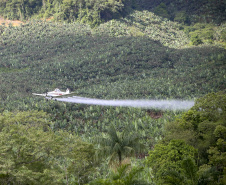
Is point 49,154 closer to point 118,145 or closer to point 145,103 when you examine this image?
point 118,145

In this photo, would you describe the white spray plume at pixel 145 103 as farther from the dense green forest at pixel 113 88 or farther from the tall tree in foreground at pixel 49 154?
the tall tree in foreground at pixel 49 154

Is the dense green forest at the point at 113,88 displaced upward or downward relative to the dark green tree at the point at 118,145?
downward

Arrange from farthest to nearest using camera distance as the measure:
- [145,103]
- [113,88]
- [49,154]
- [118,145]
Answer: [113,88], [145,103], [118,145], [49,154]

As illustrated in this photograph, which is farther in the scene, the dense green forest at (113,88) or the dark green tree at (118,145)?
the dark green tree at (118,145)

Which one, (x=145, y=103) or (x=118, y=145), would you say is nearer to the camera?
(x=118, y=145)

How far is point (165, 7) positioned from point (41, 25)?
209 feet

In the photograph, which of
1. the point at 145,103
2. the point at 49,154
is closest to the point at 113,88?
the point at 145,103

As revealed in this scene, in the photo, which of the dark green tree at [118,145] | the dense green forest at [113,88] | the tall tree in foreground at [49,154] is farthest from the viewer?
the dark green tree at [118,145]

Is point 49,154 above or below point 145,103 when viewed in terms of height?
above

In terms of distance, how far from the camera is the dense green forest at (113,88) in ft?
86.5

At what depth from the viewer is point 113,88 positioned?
7625 centimetres

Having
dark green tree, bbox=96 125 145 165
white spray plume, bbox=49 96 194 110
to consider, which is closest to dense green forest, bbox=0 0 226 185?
dark green tree, bbox=96 125 145 165

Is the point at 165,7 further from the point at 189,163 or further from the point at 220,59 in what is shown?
the point at 189,163

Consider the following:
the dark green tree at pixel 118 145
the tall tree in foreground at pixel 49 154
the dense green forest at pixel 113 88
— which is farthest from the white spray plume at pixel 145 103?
the tall tree in foreground at pixel 49 154
